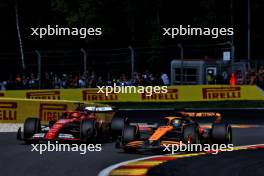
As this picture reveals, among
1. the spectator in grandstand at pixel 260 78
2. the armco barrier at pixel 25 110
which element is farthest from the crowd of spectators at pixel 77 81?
the armco barrier at pixel 25 110

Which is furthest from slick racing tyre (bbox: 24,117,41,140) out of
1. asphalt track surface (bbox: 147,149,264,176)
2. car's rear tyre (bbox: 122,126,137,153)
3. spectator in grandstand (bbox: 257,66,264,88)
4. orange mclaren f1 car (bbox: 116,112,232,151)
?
spectator in grandstand (bbox: 257,66,264,88)

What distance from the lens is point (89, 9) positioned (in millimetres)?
47719

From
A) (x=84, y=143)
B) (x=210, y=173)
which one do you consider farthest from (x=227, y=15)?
(x=210, y=173)

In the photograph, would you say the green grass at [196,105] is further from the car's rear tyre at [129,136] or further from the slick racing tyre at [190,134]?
the slick racing tyre at [190,134]

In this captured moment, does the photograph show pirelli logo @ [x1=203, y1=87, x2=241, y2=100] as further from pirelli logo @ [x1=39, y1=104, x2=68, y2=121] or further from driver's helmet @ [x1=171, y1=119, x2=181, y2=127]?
driver's helmet @ [x1=171, y1=119, x2=181, y2=127]

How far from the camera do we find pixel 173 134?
17.0m

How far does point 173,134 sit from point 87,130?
188 centimetres

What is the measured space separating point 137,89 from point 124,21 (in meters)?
21.2

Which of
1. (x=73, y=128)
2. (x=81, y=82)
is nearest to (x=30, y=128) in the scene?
(x=73, y=128)

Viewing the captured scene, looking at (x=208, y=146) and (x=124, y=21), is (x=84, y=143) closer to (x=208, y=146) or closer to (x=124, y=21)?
(x=208, y=146)

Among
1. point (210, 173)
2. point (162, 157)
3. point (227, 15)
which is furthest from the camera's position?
point (227, 15)

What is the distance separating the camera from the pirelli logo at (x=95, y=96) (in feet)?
95.4

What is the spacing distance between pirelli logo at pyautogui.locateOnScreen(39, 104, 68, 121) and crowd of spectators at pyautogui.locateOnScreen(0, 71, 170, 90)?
5471mm

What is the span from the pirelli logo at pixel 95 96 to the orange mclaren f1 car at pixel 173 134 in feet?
36.7
